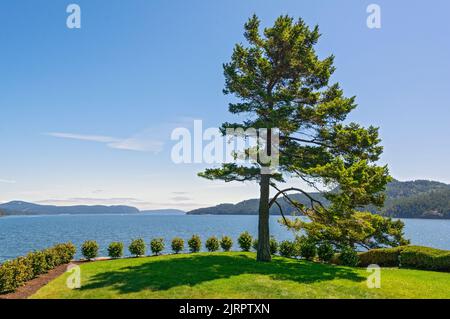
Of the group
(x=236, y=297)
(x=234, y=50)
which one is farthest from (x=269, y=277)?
(x=234, y=50)

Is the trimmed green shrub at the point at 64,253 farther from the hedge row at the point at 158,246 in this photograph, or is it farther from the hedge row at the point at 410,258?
the hedge row at the point at 410,258

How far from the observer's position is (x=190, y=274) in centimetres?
1466

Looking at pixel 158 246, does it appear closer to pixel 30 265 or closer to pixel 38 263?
pixel 38 263

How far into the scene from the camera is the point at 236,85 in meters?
19.4

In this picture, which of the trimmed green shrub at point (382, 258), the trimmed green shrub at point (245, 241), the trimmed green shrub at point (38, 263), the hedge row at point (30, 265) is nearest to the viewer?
the hedge row at point (30, 265)

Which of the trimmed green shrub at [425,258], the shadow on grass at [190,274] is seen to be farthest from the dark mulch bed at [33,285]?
the trimmed green shrub at [425,258]

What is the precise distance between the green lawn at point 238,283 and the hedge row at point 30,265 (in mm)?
1317

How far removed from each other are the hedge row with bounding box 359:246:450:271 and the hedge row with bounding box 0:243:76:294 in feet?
66.9

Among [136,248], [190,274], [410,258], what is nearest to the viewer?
[190,274]

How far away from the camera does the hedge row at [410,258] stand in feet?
59.4

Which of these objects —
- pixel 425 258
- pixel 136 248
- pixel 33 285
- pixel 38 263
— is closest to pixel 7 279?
pixel 33 285

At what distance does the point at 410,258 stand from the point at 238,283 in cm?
1326
